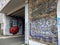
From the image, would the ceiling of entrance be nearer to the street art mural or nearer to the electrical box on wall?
the street art mural

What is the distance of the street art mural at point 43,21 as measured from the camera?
27.1ft

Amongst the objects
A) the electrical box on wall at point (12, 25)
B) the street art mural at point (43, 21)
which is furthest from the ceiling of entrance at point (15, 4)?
the electrical box on wall at point (12, 25)

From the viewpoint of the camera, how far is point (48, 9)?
900cm

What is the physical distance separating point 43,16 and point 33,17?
1914 millimetres

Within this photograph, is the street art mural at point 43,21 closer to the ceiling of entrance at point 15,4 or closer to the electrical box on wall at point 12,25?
the ceiling of entrance at point 15,4

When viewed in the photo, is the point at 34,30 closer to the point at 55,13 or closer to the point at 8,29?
the point at 55,13

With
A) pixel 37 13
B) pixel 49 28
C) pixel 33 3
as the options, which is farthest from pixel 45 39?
pixel 33 3

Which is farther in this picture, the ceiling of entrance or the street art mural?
the ceiling of entrance

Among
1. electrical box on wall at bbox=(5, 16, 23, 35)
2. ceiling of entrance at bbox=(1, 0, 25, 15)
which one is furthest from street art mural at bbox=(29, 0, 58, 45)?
electrical box on wall at bbox=(5, 16, 23, 35)

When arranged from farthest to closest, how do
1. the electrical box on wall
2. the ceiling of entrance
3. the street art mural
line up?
the electrical box on wall < the ceiling of entrance < the street art mural

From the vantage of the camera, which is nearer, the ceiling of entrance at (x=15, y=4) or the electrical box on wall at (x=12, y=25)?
the ceiling of entrance at (x=15, y=4)

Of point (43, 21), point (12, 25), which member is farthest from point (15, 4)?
point (12, 25)

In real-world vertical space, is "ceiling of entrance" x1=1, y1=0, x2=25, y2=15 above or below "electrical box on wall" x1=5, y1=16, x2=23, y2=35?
above

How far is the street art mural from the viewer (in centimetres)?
827
